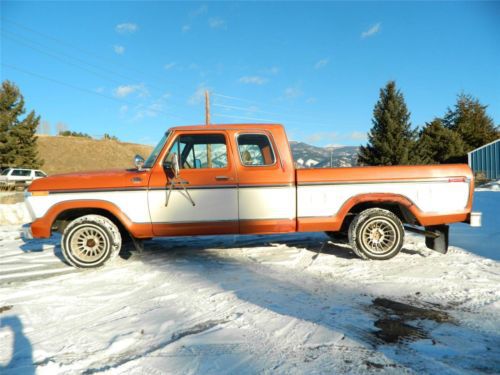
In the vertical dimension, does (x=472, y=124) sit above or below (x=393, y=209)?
above

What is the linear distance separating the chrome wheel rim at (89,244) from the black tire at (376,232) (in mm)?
3672

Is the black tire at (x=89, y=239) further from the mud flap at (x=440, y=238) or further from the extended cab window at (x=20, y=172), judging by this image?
the extended cab window at (x=20, y=172)

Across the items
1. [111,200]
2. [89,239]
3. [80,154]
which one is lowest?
[89,239]

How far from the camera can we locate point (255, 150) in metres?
4.91

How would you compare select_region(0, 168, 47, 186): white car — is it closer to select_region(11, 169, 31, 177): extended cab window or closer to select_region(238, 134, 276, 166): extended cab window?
select_region(11, 169, 31, 177): extended cab window

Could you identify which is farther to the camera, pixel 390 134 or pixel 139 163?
pixel 390 134

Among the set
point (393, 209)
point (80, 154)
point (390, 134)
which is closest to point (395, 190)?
point (393, 209)

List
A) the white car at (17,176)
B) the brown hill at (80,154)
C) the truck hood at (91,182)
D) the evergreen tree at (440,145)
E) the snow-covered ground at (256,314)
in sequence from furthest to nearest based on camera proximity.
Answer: the brown hill at (80,154) < the evergreen tree at (440,145) < the white car at (17,176) < the truck hood at (91,182) < the snow-covered ground at (256,314)

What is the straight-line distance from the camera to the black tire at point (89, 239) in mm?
4637

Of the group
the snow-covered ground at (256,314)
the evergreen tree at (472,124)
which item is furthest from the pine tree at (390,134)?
the snow-covered ground at (256,314)

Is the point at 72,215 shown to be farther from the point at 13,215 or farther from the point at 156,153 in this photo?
the point at 13,215

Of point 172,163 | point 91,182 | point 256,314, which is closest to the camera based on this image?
point 256,314

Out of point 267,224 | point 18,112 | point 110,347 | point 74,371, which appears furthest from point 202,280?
point 18,112

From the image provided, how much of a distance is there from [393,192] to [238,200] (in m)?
2.25
